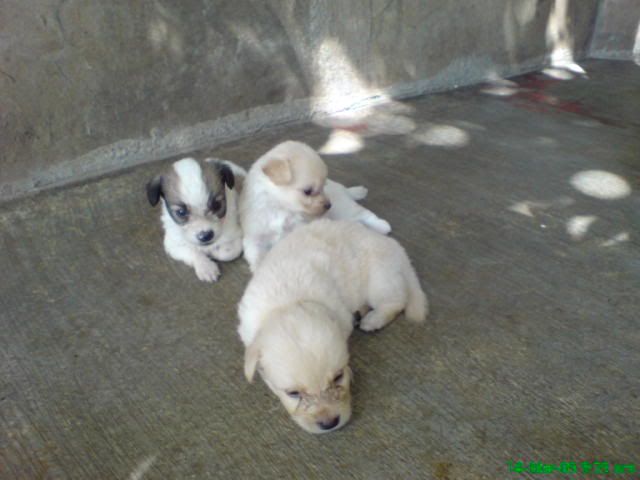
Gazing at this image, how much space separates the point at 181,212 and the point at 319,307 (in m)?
1.23

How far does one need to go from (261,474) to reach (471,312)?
1.38 metres

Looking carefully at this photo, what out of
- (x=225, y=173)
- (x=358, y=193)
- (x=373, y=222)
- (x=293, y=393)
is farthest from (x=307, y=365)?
(x=358, y=193)

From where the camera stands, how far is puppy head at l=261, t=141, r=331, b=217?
327 centimetres

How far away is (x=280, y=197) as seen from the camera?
11.2 ft

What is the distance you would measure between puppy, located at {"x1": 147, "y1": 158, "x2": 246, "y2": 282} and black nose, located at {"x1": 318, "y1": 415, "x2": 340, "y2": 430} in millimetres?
1364

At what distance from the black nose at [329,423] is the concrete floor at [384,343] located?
0.11 metres

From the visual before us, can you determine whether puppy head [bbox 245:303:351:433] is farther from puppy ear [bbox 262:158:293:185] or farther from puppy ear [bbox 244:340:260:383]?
puppy ear [bbox 262:158:293:185]

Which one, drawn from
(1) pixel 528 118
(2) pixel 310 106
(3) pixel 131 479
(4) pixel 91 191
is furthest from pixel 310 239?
(1) pixel 528 118

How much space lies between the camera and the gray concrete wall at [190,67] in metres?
4.04

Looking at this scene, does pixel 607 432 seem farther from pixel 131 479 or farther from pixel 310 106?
pixel 310 106

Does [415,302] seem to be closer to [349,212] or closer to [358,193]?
[349,212]
